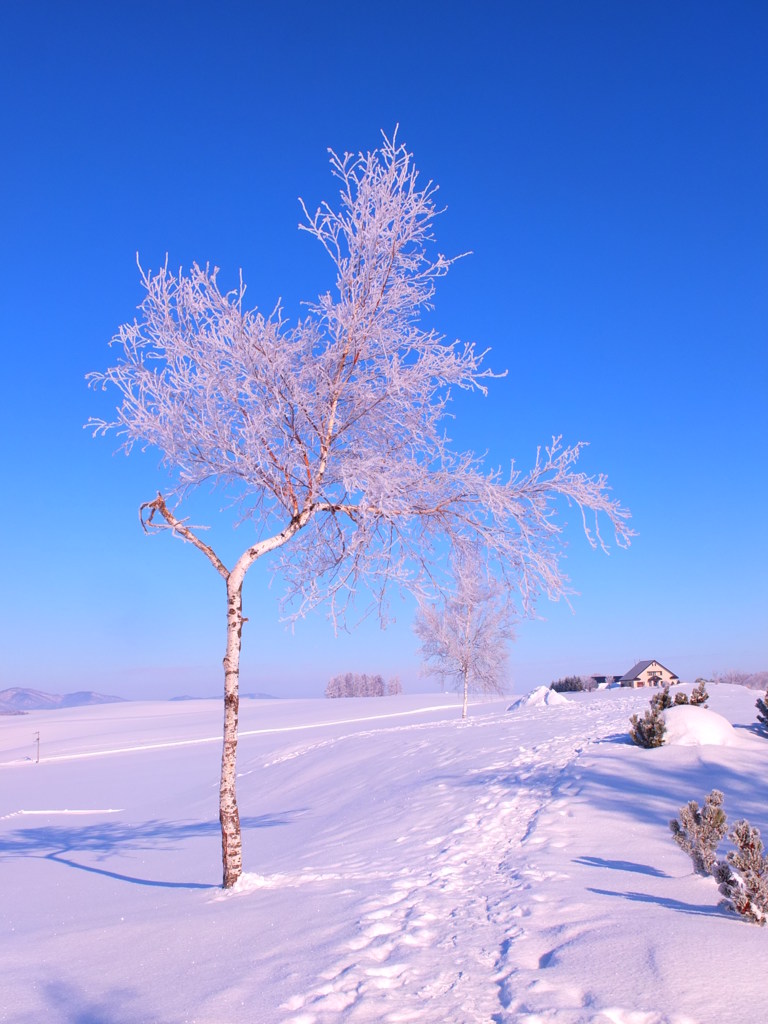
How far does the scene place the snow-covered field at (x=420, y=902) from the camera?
3.86m

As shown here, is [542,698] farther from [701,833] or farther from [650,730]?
[701,833]

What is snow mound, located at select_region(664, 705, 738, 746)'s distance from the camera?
1148cm

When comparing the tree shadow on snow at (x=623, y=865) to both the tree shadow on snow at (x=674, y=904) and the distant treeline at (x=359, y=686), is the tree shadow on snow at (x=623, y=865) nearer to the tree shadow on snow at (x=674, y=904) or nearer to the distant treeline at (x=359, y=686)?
the tree shadow on snow at (x=674, y=904)

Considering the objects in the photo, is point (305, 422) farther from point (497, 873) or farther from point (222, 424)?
point (497, 873)

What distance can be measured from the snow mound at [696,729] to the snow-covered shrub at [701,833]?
5.60m

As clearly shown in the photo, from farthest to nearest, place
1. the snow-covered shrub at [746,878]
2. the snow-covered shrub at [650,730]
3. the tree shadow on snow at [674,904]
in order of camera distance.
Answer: the snow-covered shrub at [650,730] < the tree shadow on snow at [674,904] < the snow-covered shrub at [746,878]

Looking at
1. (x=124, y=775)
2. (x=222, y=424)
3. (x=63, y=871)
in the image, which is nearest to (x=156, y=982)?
(x=222, y=424)

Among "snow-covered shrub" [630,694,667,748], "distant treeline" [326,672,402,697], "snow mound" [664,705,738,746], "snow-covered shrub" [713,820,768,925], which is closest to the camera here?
"snow-covered shrub" [713,820,768,925]

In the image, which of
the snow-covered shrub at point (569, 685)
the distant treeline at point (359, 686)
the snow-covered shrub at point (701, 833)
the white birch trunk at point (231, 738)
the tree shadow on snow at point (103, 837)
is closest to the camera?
the snow-covered shrub at point (701, 833)

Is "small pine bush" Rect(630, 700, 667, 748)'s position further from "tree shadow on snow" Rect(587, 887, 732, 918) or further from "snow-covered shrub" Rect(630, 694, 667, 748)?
"tree shadow on snow" Rect(587, 887, 732, 918)

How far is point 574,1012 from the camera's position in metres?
3.50

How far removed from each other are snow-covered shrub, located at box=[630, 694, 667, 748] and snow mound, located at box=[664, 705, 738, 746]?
98mm

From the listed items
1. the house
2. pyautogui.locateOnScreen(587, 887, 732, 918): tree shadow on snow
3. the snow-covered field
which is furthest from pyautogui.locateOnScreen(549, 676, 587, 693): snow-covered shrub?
pyautogui.locateOnScreen(587, 887, 732, 918): tree shadow on snow

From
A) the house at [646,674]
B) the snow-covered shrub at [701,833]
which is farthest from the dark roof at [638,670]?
the snow-covered shrub at [701,833]
